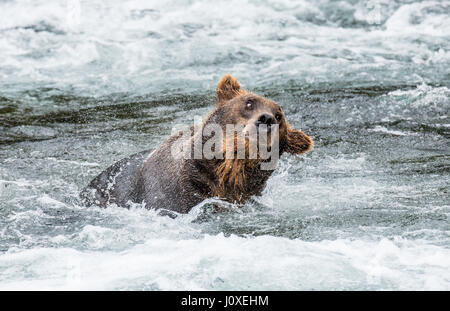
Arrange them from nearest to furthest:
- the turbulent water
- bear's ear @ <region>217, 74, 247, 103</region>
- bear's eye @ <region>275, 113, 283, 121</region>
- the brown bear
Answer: the turbulent water < the brown bear < bear's eye @ <region>275, 113, 283, 121</region> < bear's ear @ <region>217, 74, 247, 103</region>

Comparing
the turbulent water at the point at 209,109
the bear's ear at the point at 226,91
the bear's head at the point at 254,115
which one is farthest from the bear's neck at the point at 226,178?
the bear's ear at the point at 226,91

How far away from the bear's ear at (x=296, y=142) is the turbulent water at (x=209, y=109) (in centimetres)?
51

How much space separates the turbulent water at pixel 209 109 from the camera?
5445 millimetres

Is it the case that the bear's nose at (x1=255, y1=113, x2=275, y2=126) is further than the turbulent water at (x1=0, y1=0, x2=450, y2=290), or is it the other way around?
the bear's nose at (x1=255, y1=113, x2=275, y2=126)

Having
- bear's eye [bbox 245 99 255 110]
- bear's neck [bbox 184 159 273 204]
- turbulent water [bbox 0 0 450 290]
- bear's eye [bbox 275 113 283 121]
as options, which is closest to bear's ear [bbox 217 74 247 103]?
turbulent water [bbox 0 0 450 290]

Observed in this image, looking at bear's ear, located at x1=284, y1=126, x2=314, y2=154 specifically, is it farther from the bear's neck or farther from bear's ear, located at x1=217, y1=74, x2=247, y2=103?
bear's ear, located at x1=217, y1=74, x2=247, y2=103

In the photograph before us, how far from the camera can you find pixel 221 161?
646cm

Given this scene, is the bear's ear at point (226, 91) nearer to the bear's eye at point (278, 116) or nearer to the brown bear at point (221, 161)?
the brown bear at point (221, 161)

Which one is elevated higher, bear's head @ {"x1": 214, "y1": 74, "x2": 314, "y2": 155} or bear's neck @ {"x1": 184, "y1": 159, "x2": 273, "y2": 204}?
bear's head @ {"x1": 214, "y1": 74, "x2": 314, "y2": 155}

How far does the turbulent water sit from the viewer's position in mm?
5445

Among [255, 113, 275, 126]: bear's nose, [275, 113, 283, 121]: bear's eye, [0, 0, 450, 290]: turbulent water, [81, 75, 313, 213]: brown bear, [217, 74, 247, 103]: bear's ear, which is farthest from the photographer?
[217, 74, 247, 103]: bear's ear

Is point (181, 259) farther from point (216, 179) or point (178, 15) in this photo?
point (178, 15)

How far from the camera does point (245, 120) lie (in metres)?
6.43

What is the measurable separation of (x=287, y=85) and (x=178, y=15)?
18.2ft
